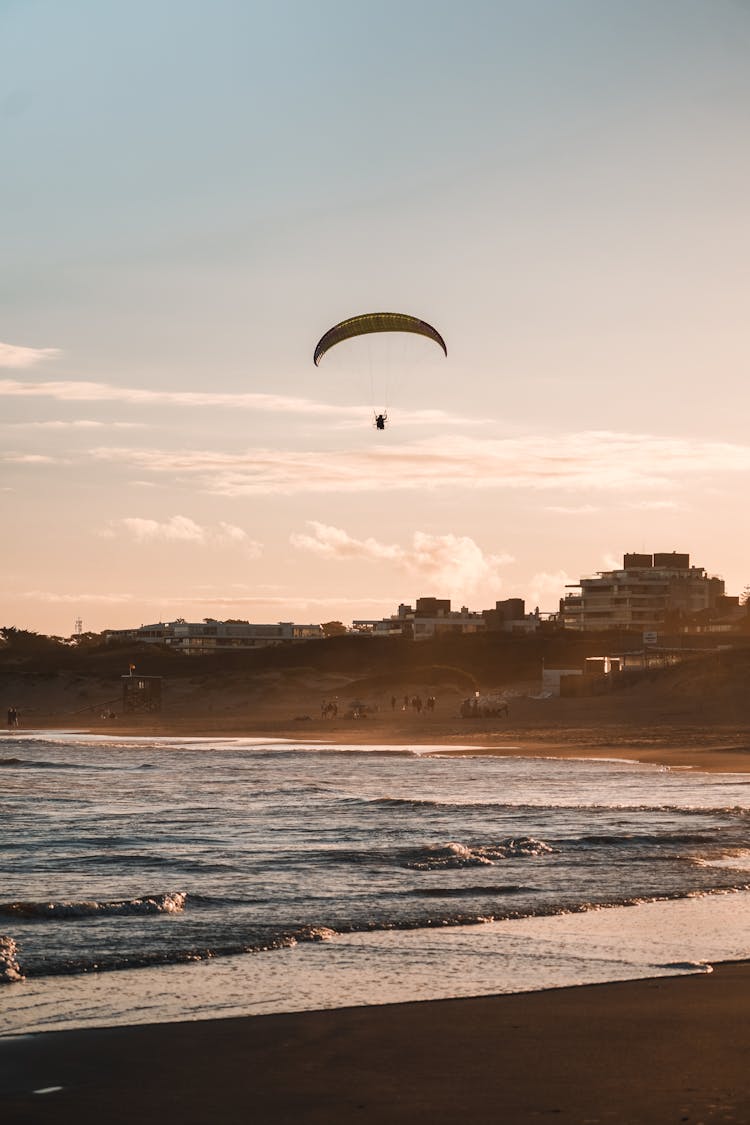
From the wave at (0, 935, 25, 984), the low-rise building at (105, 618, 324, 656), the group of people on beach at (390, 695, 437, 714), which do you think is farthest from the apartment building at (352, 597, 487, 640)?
the wave at (0, 935, 25, 984)

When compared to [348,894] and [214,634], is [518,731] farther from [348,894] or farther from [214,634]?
[214,634]

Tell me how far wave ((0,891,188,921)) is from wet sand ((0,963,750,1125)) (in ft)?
16.8

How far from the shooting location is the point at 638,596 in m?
164

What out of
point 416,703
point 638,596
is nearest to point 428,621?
point 638,596

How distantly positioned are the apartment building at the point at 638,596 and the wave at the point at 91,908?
479 ft

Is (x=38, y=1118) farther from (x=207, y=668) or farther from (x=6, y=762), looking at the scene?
(x=207, y=668)

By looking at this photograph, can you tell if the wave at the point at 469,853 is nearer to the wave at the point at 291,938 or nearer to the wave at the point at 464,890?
the wave at the point at 464,890

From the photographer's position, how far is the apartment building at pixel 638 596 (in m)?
162

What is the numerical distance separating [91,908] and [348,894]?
9.43 feet

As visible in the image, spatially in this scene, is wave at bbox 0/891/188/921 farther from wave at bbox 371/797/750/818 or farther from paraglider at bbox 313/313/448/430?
paraglider at bbox 313/313/448/430

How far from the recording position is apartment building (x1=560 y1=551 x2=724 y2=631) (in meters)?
162

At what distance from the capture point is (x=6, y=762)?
45.0m

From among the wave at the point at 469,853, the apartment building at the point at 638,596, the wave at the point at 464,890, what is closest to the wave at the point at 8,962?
the wave at the point at 464,890

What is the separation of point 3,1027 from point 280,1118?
9.77ft
